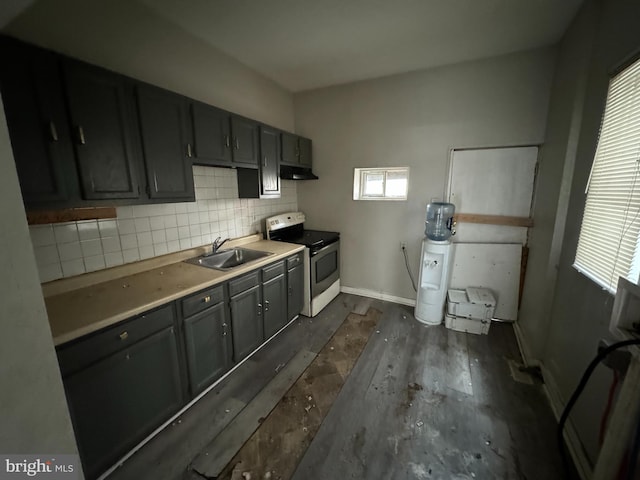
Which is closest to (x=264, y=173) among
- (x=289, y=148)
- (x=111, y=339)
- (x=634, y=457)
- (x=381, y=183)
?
(x=289, y=148)

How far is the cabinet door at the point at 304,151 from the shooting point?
3277mm

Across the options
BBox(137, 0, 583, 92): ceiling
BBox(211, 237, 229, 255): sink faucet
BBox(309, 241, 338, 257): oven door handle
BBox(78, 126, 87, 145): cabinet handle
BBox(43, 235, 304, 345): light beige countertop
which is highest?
BBox(137, 0, 583, 92): ceiling

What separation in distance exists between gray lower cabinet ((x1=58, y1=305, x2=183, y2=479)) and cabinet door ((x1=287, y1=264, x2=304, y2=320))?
4.15 ft

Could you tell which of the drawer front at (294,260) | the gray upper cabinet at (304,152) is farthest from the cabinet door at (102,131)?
the gray upper cabinet at (304,152)

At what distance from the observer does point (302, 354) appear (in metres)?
2.41

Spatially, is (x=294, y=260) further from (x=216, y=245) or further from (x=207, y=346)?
(x=207, y=346)

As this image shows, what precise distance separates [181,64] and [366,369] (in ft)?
10.2

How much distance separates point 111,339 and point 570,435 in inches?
108

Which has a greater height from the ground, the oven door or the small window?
the small window

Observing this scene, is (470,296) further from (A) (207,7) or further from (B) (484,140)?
(A) (207,7)

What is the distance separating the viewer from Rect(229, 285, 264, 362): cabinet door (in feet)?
6.85

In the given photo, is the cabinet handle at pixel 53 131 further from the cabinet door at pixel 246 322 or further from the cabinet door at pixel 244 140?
the cabinet door at pixel 246 322

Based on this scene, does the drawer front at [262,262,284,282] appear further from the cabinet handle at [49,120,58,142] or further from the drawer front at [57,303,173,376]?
the cabinet handle at [49,120,58,142]

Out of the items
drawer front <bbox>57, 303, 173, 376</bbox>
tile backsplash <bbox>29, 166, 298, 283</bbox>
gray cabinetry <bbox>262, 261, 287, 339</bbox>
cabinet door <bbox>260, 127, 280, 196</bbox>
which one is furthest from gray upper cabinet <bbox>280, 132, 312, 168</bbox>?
drawer front <bbox>57, 303, 173, 376</bbox>
